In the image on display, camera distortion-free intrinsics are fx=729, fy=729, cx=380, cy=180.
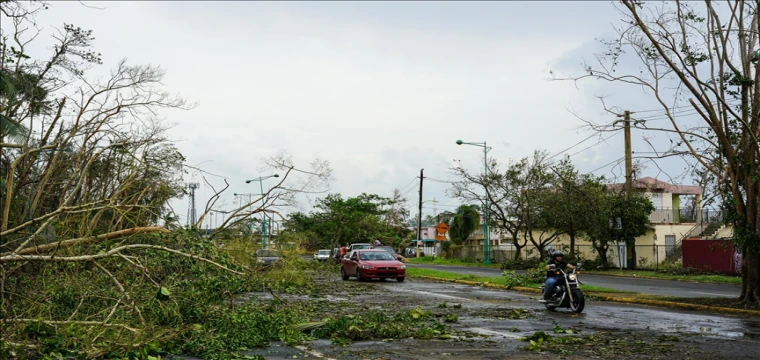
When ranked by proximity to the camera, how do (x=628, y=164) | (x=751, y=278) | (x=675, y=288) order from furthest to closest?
(x=628, y=164) < (x=675, y=288) < (x=751, y=278)

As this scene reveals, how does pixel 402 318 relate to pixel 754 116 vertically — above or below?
below

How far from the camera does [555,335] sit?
1237 centimetres

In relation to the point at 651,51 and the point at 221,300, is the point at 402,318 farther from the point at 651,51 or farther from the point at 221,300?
the point at 651,51

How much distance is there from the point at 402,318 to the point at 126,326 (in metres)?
6.79

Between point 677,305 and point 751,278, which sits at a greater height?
point 751,278

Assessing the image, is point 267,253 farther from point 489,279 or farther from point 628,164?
point 628,164

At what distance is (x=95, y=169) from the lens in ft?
96.8

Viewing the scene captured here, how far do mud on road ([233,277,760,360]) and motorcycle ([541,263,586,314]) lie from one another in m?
0.22

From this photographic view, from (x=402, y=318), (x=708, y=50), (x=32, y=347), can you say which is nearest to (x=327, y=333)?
(x=402, y=318)

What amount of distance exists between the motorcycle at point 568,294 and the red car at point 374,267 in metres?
14.6

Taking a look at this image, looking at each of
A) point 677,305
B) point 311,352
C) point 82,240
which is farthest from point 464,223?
point 82,240

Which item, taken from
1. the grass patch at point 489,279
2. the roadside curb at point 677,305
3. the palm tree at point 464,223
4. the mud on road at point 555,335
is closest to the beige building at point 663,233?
the grass patch at point 489,279

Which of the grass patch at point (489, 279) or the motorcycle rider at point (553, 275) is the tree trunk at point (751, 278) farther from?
the grass patch at point (489, 279)

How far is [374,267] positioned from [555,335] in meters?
19.2
